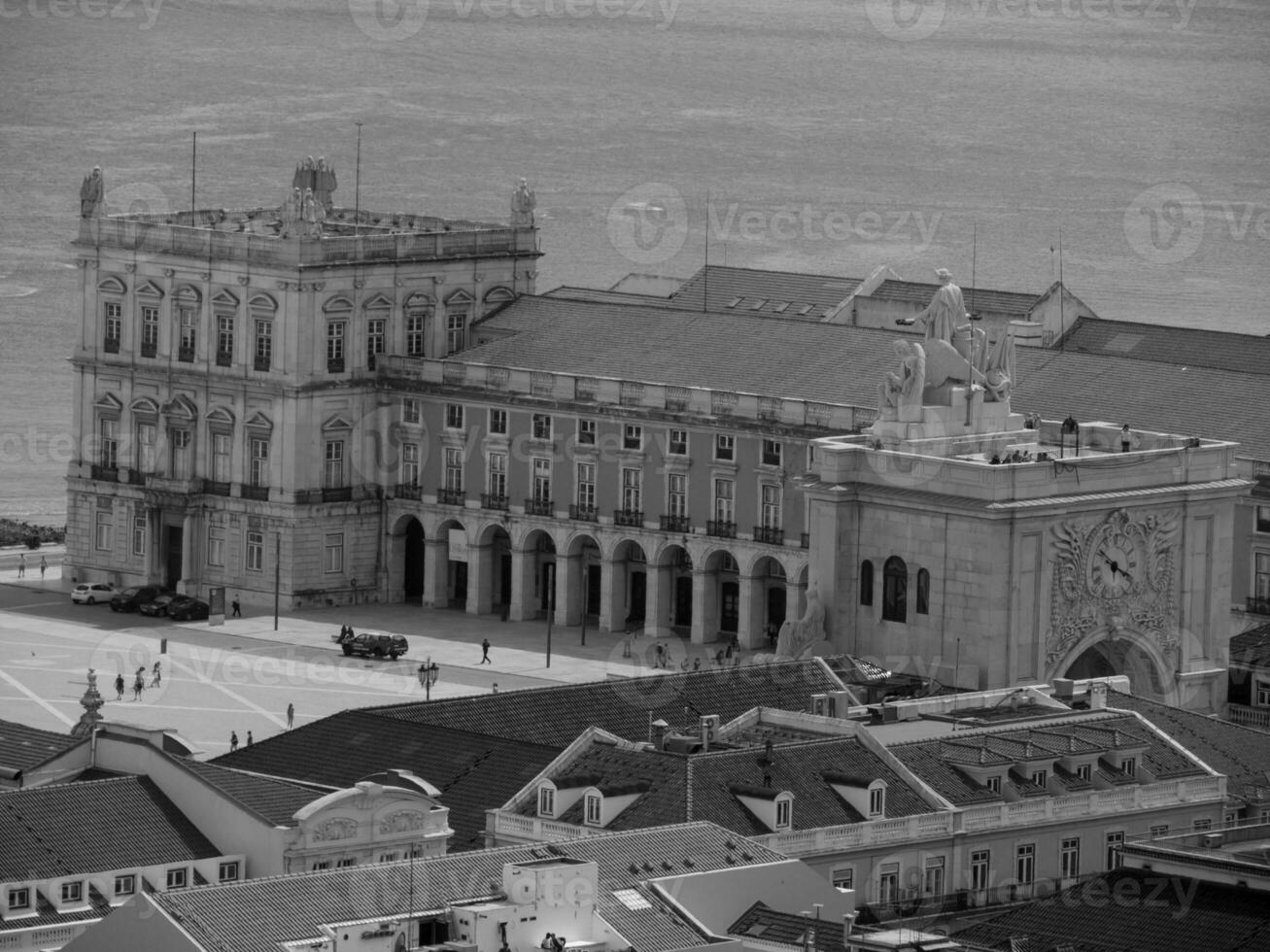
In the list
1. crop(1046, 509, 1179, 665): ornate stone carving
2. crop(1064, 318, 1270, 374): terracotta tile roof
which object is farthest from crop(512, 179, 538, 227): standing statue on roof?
crop(1046, 509, 1179, 665): ornate stone carving

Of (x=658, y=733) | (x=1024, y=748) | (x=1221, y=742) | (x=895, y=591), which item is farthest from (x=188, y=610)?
(x=1024, y=748)

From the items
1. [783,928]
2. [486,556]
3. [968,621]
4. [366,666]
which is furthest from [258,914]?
[486,556]

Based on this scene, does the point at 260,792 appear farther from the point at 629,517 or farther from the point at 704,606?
the point at 629,517

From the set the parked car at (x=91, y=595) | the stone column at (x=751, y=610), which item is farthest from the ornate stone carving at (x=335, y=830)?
the parked car at (x=91, y=595)

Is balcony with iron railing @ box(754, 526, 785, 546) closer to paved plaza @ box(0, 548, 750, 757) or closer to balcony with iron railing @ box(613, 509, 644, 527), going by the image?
paved plaza @ box(0, 548, 750, 757)

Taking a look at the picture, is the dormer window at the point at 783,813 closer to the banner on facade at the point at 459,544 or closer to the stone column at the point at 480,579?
the stone column at the point at 480,579

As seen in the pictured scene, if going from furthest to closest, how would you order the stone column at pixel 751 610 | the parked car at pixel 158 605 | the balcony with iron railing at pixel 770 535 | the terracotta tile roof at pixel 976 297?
1. the terracotta tile roof at pixel 976 297
2. the parked car at pixel 158 605
3. the balcony with iron railing at pixel 770 535
4. the stone column at pixel 751 610
